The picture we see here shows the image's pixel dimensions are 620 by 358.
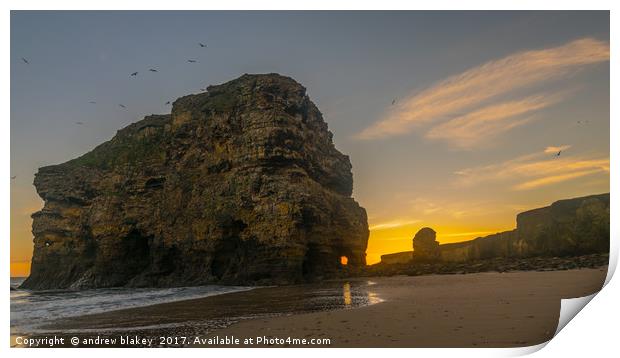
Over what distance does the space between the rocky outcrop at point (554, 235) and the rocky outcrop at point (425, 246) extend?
42cm

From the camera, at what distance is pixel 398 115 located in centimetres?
1530

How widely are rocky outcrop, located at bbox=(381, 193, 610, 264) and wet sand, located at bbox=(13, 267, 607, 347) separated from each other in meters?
3.08

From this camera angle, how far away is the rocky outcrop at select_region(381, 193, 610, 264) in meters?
15.3

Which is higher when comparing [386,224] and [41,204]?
[41,204]

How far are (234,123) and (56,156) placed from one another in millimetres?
15248

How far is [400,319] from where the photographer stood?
8.82 meters

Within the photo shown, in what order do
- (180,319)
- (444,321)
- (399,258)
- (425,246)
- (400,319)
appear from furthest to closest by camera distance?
1. (399,258)
2. (425,246)
3. (180,319)
4. (400,319)
5. (444,321)

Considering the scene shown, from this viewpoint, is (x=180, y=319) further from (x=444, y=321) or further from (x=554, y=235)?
(x=554, y=235)

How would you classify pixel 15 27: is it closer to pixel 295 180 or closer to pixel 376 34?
pixel 376 34

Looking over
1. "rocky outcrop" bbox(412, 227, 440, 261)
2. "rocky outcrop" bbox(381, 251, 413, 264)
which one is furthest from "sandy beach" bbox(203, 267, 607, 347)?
"rocky outcrop" bbox(381, 251, 413, 264)

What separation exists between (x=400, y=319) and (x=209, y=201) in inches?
884

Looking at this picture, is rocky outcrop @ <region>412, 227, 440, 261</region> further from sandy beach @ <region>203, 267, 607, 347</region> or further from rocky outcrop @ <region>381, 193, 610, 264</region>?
sandy beach @ <region>203, 267, 607, 347</region>

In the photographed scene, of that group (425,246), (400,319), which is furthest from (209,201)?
(400,319)
